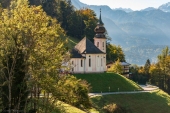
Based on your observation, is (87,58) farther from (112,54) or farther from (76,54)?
(112,54)

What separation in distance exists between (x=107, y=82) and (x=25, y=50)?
118 ft

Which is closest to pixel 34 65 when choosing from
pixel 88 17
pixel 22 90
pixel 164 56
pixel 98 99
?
pixel 22 90

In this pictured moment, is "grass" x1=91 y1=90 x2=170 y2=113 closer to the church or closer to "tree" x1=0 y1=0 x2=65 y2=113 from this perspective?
the church

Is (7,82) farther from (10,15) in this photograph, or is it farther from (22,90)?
(10,15)

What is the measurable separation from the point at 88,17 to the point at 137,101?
54.6m

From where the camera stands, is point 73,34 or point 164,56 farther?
point 73,34

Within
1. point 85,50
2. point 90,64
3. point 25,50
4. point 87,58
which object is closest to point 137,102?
point 90,64

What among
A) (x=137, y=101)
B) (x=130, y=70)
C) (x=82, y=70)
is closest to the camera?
(x=137, y=101)

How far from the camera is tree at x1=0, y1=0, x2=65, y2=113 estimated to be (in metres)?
17.2

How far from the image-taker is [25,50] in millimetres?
17750

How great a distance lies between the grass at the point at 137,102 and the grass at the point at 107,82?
4.03 m

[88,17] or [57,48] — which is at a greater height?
[88,17]

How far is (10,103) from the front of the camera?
687 inches

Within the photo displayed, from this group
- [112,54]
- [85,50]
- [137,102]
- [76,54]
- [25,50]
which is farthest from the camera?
[112,54]
